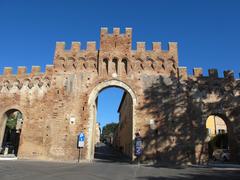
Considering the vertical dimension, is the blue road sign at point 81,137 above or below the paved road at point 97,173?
above

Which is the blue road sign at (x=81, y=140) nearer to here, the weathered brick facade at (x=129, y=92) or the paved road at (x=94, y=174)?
the weathered brick facade at (x=129, y=92)

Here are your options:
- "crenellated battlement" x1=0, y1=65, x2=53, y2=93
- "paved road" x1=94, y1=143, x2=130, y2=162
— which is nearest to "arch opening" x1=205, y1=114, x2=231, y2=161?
"paved road" x1=94, y1=143, x2=130, y2=162

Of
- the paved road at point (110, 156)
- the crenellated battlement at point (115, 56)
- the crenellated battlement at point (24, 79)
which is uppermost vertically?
the crenellated battlement at point (115, 56)

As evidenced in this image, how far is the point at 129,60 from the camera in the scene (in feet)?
59.1

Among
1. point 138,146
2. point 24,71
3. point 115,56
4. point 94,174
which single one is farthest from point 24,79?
point 94,174

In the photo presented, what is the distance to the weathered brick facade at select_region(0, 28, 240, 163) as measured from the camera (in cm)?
1630

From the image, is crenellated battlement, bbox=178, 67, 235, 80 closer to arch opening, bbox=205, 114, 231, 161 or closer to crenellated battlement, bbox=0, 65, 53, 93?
arch opening, bbox=205, 114, 231, 161

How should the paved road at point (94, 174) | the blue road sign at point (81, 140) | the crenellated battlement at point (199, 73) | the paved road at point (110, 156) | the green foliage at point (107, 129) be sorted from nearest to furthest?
1. the paved road at point (94, 174)
2. the blue road sign at point (81, 140)
3. the crenellated battlement at point (199, 73)
4. the paved road at point (110, 156)
5. the green foliage at point (107, 129)

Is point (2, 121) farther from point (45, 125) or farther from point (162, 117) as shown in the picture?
point (162, 117)

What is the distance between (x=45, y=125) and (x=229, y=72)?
1471 centimetres

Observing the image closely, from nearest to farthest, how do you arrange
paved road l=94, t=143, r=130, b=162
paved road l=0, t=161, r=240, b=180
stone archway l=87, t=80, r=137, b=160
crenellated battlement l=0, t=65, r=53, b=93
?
paved road l=0, t=161, r=240, b=180, stone archway l=87, t=80, r=137, b=160, crenellated battlement l=0, t=65, r=53, b=93, paved road l=94, t=143, r=130, b=162

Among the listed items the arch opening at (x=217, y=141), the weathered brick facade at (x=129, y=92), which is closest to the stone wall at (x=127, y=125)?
the weathered brick facade at (x=129, y=92)

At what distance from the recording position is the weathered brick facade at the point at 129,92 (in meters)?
16.3

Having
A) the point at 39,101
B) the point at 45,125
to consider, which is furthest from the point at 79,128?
the point at 39,101
